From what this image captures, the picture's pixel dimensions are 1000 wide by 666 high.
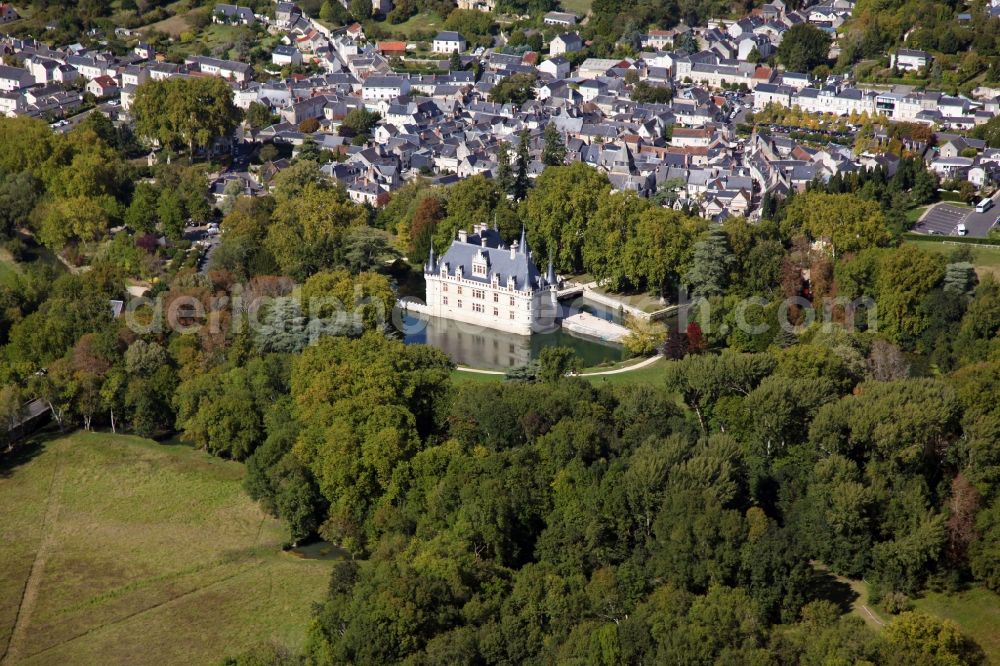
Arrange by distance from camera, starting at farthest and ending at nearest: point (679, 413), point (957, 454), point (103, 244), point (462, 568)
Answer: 1. point (103, 244)
2. point (679, 413)
3. point (957, 454)
4. point (462, 568)

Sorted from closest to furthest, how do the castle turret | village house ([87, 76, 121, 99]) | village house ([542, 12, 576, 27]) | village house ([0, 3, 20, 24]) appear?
1. the castle turret
2. village house ([87, 76, 121, 99])
3. village house ([542, 12, 576, 27])
4. village house ([0, 3, 20, 24])

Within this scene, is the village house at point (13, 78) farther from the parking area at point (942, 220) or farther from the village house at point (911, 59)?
the parking area at point (942, 220)

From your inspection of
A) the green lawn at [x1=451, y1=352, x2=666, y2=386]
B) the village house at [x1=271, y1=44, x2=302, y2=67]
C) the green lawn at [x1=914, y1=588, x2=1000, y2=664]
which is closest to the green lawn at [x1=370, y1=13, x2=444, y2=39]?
the village house at [x1=271, y1=44, x2=302, y2=67]

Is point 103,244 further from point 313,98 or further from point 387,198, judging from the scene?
point 313,98

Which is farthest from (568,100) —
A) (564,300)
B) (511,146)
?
(564,300)

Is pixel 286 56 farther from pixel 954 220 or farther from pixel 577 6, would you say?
pixel 954 220

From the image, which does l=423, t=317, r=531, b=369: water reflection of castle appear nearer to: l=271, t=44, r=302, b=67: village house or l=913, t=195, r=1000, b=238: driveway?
l=913, t=195, r=1000, b=238: driveway
